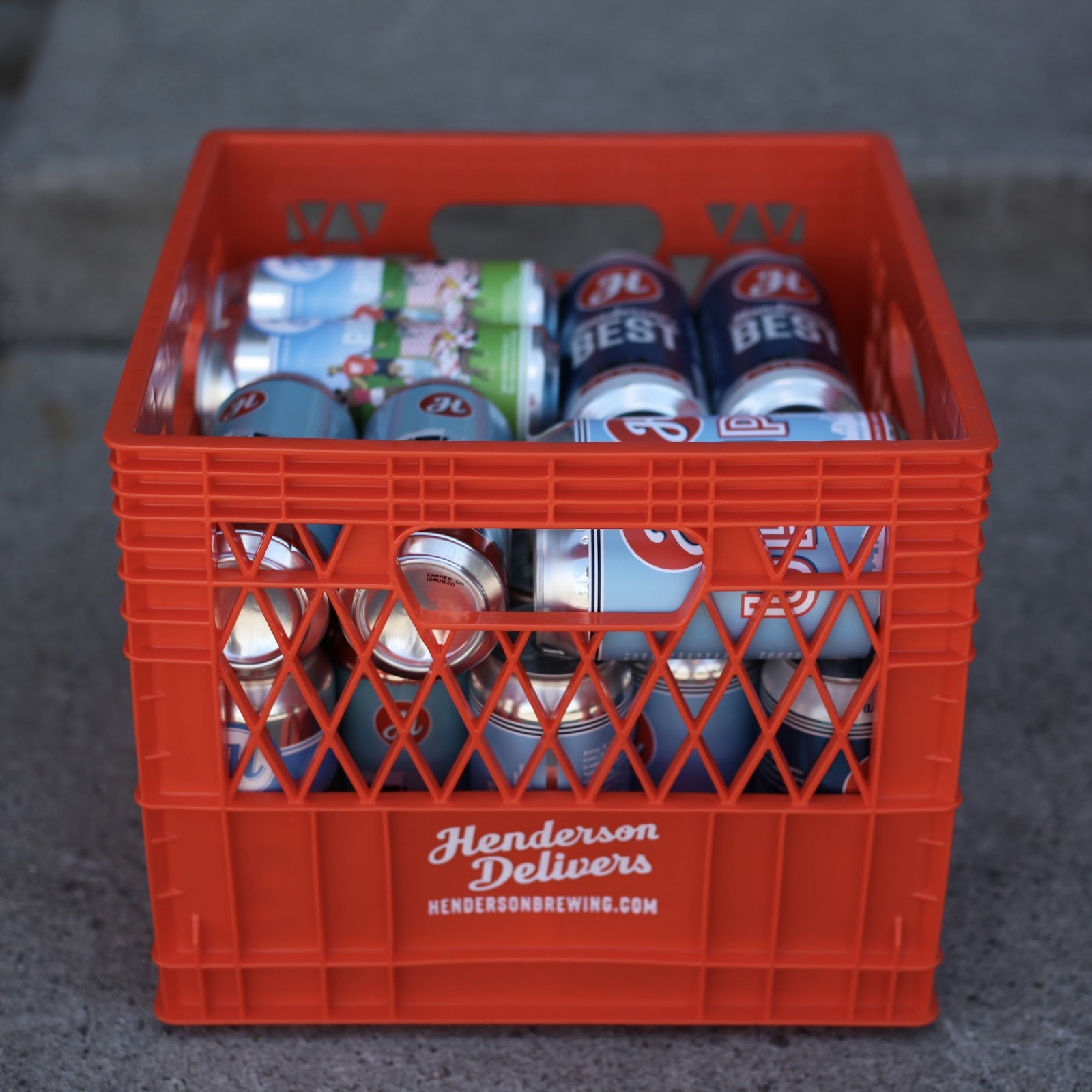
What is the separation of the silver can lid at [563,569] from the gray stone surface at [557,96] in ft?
4.96

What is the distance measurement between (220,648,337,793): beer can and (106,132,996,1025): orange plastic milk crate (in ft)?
0.07

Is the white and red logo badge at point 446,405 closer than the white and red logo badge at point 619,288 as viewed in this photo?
Yes

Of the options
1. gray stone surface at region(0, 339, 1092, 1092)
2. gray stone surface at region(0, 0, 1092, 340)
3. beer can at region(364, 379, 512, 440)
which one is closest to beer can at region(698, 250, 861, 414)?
beer can at region(364, 379, 512, 440)

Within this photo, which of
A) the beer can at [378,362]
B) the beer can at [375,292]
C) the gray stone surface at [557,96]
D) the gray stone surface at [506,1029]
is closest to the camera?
the gray stone surface at [506,1029]

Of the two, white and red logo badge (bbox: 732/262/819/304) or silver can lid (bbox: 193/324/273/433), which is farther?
white and red logo badge (bbox: 732/262/819/304)

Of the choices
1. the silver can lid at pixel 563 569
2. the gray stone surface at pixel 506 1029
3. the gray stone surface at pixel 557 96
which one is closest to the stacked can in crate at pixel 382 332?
the silver can lid at pixel 563 569

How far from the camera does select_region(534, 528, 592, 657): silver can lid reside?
1.06 meters

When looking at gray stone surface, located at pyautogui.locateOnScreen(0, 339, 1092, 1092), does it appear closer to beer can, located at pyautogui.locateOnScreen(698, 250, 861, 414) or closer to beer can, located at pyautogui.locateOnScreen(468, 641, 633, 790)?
beer can, located at pyautogui.locateOnScreen(468, 641, 633, 790)

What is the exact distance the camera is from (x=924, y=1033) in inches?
48.6

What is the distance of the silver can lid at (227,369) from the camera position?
1.31m

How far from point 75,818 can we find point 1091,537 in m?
1.32

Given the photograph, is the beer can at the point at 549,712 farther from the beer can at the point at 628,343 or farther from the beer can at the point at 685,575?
the beer can at the point at 628,343

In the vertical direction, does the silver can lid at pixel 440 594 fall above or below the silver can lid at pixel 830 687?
above

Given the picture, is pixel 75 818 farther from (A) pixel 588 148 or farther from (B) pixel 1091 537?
(B) pixel 1091 537
